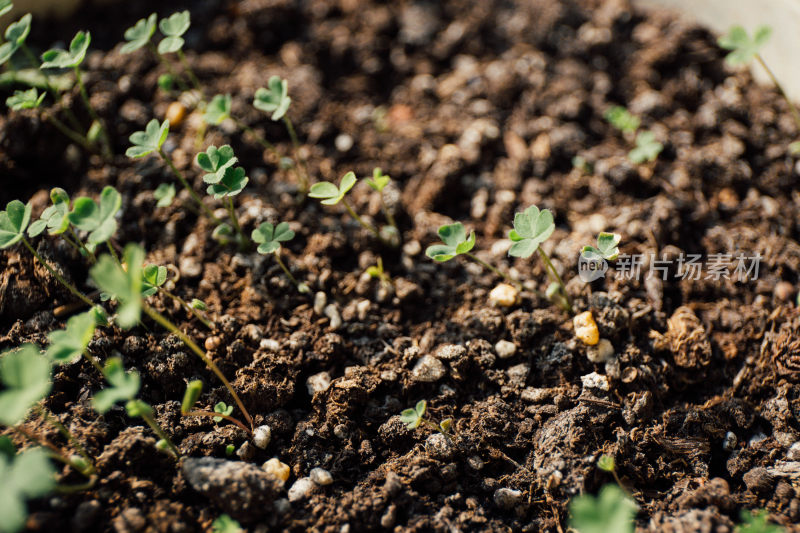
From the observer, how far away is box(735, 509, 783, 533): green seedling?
111 cm

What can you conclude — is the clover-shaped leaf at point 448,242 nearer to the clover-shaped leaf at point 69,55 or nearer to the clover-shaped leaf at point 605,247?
the clover-shaped leaf at point 605,247

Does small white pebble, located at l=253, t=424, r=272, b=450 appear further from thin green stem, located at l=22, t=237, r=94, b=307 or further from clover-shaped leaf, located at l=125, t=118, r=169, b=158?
clover-shaped leaf, located at l=125, t=118, r=169, b=158

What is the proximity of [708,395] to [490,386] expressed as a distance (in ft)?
2.04

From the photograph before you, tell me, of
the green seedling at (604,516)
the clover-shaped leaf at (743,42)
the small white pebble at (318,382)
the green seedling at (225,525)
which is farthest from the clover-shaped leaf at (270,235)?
the clover-shaped leaf at (743,42)

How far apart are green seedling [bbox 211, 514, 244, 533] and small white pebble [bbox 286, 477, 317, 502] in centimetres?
14

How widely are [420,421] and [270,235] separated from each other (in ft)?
2.21

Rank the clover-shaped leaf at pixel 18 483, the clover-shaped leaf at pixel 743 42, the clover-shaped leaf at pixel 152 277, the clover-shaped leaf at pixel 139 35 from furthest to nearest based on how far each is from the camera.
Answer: the clover-shaped leaf at pixel 743 42, the clover-shaped leaf at pixel 139 35, the clover-shaped leaf at pixel 152 277, the clover-shaped leaf at pixel 18 483

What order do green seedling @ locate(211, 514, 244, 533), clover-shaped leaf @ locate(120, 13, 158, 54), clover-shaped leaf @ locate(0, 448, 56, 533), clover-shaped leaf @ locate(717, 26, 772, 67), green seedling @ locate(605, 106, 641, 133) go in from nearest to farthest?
clover-shaped leaf @ locate(0, 448, 56, 533), green seedling @ locate(211, 514, 244, 533), clover-shaped leaf @ locate(120, 13, 158, 54), clover-shaped leaf @ locate(717, 26, 772, 67), green seedling @ locate(605, 106, 641, 133)

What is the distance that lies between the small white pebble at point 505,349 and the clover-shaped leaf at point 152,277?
940mm

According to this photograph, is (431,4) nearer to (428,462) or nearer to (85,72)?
(85,72)

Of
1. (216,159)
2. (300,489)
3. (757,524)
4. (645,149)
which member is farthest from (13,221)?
(645,149)

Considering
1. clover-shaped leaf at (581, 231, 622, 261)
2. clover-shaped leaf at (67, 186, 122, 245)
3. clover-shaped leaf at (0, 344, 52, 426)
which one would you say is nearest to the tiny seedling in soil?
clover-shaped leaf at (581, 231, 622, 261)

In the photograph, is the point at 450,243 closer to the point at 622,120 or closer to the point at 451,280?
the point at 451,280

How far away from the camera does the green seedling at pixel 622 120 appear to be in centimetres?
209
